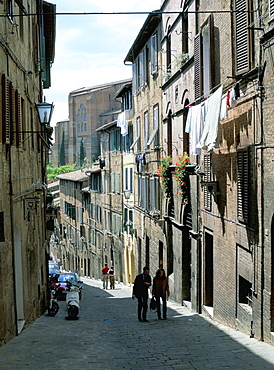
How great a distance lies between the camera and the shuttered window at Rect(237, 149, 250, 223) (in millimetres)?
10836

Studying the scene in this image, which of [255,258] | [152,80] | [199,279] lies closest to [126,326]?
[199,279]

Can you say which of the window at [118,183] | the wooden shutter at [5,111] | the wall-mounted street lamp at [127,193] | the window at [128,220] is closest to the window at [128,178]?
the wall-mounted street lamp at [127,193]

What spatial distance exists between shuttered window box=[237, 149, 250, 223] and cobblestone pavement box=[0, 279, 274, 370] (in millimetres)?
2500

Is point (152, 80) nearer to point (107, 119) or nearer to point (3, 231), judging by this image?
point (3, 231)

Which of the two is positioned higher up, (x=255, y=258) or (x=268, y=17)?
(x=268, y=17)

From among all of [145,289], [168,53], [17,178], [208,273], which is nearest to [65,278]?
[168,53]

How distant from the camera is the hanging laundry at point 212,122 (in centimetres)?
1171

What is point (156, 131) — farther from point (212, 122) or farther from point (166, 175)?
point (212, 122)

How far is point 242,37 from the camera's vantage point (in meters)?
10.8

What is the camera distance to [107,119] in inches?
4301

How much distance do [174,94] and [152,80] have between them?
518 cm

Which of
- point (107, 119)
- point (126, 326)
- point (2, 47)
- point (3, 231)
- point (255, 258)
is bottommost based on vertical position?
point (126, 326)

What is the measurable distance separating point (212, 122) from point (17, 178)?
4689 mm

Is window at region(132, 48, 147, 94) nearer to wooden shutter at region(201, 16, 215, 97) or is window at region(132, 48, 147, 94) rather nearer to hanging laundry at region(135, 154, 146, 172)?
hanging laundry at region(135, 154, 146, 172)
